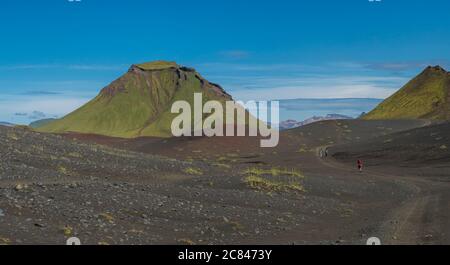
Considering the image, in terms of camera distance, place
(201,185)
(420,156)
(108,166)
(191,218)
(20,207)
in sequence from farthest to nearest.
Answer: (420,156) < (108,166) < (201,185) < (191,218) < (20,207)

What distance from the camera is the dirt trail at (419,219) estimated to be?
53.6 ft

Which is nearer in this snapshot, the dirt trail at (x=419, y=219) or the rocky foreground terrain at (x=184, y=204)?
the rocky foreground terrain at (x=184, y=204)

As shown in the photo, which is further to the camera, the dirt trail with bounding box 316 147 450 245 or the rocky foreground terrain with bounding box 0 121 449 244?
the dirt trail with bounding box 316 147 450 245

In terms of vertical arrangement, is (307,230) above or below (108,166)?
below

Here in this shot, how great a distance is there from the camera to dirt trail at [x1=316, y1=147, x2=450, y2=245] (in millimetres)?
16344

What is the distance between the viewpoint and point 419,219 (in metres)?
20.9

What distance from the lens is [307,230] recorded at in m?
19.5

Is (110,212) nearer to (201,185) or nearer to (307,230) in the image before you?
(307,230)

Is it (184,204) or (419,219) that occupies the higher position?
(184,204)

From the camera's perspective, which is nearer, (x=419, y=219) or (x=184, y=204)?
(x=419, y=219)
